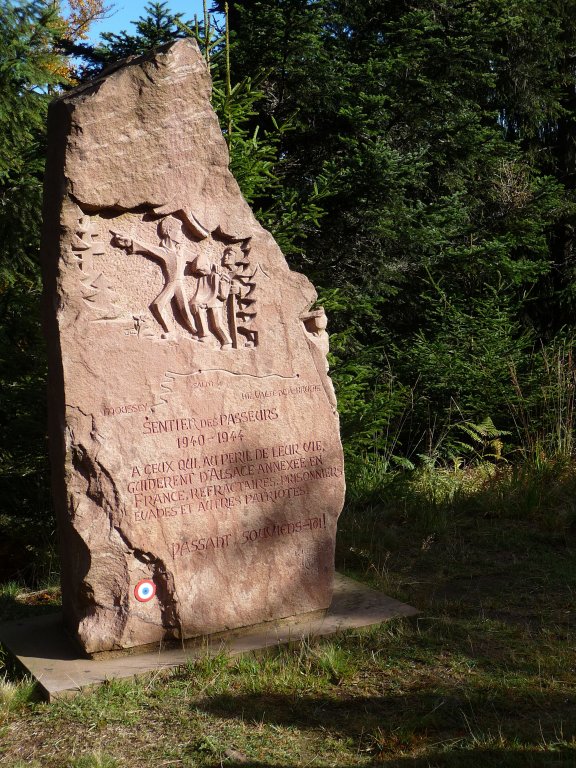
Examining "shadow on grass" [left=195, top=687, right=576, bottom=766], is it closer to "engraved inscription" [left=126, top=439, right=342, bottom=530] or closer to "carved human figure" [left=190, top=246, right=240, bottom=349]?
"engraved inscription" [left=126, top=439, right=342, bottom=530]

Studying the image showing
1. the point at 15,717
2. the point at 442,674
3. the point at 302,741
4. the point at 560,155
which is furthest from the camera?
the point at 560,155

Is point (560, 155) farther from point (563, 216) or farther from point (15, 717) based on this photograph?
point (15, 717)

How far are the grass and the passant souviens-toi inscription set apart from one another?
1.34 ft

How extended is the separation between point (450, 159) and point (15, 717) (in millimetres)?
6956

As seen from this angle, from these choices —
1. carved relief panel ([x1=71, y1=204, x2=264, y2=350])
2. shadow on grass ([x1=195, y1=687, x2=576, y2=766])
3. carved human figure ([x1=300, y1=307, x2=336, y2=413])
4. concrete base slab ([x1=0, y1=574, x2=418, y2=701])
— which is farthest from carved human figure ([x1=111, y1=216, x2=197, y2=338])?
shadow on grass ([x1=195, y1=687, x2=576, y2=766])

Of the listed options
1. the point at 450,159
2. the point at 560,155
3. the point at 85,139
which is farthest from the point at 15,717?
the point at 560,155

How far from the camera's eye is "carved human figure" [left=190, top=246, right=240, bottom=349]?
419cm

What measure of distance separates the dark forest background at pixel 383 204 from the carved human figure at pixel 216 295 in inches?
71.2

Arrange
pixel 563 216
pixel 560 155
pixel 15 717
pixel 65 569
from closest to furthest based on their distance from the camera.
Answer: pixel 15 717 < pixel 65 569 < pixel 563 216 < pixel 560 155

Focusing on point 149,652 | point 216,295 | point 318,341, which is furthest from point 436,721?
point 216,295

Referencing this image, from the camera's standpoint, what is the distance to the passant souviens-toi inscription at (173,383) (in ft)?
12.6

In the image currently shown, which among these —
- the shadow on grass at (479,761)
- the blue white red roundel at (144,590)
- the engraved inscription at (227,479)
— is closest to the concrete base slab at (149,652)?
the blue white red roundel at (144,590)

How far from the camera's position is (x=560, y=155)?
10.4 metres

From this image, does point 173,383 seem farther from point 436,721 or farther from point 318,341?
point 436,721
